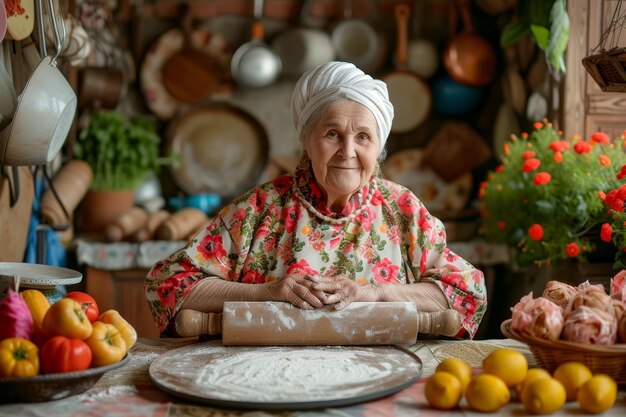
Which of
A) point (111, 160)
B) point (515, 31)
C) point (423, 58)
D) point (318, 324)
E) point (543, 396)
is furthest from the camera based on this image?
point (423, 58)

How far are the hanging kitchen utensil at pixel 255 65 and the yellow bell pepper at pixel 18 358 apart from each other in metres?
3.19

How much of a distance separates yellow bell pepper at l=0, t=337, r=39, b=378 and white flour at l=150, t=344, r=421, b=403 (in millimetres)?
252

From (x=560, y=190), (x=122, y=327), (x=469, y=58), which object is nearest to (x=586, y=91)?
(x=560, y=190)

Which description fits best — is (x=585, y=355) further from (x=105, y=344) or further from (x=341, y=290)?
(x=105, y=344)

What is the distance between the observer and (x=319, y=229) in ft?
7.55

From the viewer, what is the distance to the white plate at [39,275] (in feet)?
6.48

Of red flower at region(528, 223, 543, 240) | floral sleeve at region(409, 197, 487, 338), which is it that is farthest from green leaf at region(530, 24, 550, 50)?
floral sleeve at region(409, 197, 487, 338)

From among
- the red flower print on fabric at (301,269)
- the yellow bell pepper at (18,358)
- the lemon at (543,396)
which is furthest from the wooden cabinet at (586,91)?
the yellow bell pepper at (18,358)

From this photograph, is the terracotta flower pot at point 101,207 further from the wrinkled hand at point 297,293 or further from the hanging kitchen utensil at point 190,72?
the wrinkled hand at point 297,293

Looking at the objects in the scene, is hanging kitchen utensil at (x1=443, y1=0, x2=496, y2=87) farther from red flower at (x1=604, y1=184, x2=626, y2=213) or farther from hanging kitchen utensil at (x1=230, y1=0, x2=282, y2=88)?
red flower at (x1=604, y1=184, x2=626, y2=213)

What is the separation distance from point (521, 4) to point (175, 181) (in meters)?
2.19

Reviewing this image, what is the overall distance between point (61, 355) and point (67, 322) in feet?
0.22

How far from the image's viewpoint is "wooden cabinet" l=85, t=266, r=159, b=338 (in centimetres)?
397

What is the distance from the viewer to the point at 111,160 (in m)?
4.23
